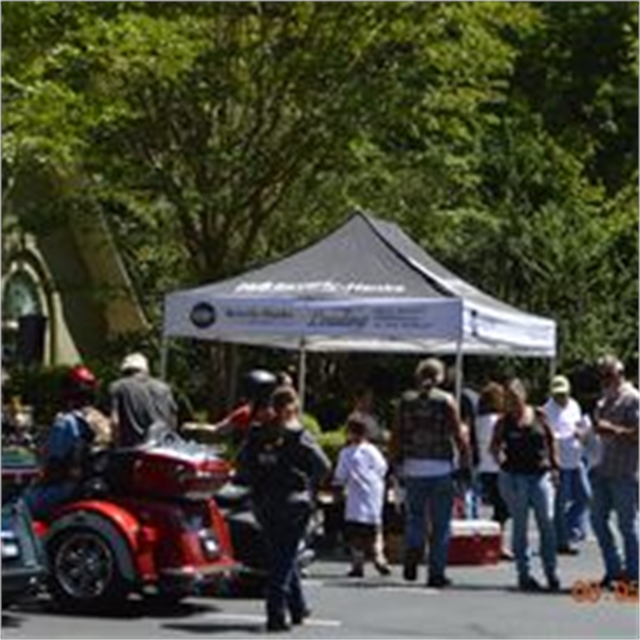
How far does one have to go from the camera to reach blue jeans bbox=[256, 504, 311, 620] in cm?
1117

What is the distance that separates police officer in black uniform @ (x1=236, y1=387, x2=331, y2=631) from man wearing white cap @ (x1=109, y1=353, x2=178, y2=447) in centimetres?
177

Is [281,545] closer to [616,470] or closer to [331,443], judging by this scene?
[616,470]

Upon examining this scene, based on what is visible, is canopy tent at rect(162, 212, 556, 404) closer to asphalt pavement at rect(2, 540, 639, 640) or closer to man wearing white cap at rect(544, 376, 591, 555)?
man wearing white cap at rect(544, 376, 591, 555)

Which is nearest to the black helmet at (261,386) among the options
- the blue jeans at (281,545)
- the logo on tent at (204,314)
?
the blue jeans at (281,545)

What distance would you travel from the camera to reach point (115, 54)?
21.7 metres

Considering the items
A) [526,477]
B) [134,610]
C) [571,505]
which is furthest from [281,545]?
[571,505]

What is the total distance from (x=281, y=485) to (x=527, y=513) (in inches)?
128

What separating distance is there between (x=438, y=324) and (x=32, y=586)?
18.2ft

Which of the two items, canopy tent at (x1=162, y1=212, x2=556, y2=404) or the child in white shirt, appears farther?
canopy tent at (x1=162, y1=212, x2=556, y2=404)

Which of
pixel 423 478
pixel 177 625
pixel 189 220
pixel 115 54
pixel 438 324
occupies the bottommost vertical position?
pixel 177 625

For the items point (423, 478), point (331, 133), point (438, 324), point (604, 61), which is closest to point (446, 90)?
point (331, 133)

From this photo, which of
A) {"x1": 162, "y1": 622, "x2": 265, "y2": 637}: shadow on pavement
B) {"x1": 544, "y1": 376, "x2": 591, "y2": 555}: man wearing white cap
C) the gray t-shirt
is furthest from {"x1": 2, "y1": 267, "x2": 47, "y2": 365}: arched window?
{"x1": 162, "y1": 622, "x2": 265, "y2": 637}: shadow on pavement

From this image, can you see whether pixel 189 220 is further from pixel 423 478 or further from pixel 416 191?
pixel 423 478

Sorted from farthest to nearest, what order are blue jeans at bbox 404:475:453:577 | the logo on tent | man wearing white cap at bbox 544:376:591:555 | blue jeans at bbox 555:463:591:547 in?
man wearing white cap at bbox 544:376:591:555, blue jeans at bbox 555:463:591:547, the logo on tent, blue jeans at bbox 404:475:453:577
